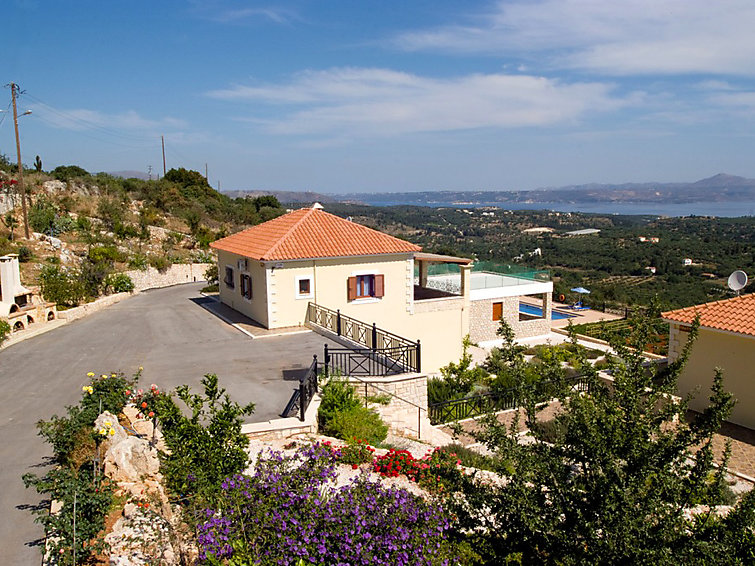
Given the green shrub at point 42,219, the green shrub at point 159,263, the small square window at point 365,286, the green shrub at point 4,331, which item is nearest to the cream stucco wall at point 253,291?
the small square window at point 365,286

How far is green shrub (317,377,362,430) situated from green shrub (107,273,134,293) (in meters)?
19.3

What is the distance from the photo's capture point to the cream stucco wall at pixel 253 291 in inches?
736

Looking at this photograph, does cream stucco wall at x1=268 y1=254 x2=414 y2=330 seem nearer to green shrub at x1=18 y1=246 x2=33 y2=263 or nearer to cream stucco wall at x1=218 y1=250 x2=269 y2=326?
cream stucco wall at x1=218 y1=250 x2=269 y2=326

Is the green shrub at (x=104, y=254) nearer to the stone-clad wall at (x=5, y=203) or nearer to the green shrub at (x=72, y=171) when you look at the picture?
the stone-clad wall at (x=5, y=203)

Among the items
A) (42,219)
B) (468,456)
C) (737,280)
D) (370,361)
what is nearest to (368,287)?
(370,361)

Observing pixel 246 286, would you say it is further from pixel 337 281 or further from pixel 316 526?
pixel 316 526

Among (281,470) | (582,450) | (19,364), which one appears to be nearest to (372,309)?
(19,364)

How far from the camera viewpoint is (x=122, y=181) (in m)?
50.8

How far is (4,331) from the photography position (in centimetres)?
1647

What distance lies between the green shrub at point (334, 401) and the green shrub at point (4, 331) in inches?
447

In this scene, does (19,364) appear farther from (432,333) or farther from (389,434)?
(432,333)

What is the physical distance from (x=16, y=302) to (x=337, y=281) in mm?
10834

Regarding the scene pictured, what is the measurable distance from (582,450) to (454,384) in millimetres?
12650

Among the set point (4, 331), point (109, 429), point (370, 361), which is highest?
point (109, 429)
